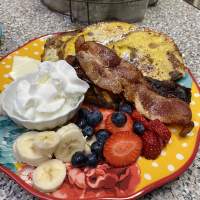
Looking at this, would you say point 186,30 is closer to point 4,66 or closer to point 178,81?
point 178,81

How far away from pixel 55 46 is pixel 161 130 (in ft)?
1.51

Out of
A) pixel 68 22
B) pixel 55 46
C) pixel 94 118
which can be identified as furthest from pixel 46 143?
pixel 68 22

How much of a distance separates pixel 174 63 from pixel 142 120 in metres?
0.27

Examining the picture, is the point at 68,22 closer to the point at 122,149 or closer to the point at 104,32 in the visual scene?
the point at 104,32

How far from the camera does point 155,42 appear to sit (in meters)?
1.18

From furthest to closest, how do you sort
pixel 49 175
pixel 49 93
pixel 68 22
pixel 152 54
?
pixel 68 22 < pixel 152 54 < pixel 49 93 < pixel 49 175

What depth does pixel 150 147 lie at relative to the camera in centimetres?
87

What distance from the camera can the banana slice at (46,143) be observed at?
2.66ft

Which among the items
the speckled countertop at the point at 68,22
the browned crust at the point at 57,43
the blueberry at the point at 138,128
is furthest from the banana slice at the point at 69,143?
the speckled countertop at the point at 68,22

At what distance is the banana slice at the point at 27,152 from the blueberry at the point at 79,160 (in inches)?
2.3

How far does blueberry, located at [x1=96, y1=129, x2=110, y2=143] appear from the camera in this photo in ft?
2.89

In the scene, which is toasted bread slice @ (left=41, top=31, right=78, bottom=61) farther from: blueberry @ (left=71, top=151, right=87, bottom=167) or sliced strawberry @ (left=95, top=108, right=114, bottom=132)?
blueberry @ (left=71, top=151, right=87, bottom=167)

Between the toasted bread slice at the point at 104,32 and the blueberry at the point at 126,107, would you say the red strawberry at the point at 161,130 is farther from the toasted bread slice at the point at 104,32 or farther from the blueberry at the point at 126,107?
the toasted bread slice at the point at 104,32

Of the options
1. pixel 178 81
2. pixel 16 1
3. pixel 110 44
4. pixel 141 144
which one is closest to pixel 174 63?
pixel 178 81
